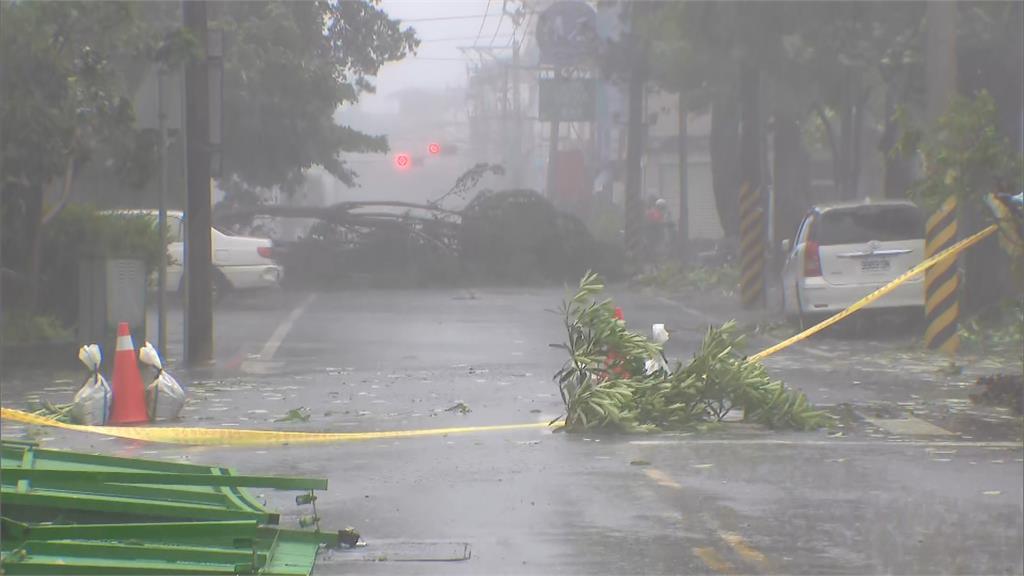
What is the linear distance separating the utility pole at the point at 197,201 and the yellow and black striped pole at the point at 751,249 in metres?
11.1

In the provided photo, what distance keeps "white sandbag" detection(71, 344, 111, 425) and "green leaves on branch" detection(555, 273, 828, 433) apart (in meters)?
3.23

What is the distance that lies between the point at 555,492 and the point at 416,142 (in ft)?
134

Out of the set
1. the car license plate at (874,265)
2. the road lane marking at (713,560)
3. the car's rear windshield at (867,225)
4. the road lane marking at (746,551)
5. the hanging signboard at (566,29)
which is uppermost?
the hanging signboard at (566,29)

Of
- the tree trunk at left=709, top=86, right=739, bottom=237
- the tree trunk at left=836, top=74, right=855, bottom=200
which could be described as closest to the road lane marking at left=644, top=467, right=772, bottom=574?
the tree trunk at left=836, top=74, right=855, bottom=200

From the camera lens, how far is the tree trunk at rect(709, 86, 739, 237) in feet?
110

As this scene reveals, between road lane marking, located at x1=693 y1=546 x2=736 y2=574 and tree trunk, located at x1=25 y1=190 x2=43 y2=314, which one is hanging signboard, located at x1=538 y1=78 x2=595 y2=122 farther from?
road lane marking, located at x1=693 y1=546 x2=736 y2=574

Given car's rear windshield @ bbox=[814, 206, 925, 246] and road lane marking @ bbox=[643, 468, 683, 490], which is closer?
road lane marking @ bbox=[643, 468, 683, 490]

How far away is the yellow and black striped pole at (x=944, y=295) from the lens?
1675 centimetres

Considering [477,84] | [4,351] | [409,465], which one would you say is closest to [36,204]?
[4,351]

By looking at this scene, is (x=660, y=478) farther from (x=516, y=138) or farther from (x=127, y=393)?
(x=516, y=138)

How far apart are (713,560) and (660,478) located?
2.10 m

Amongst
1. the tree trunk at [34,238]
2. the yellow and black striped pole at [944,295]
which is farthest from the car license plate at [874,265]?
the tree trunk at [34,238]

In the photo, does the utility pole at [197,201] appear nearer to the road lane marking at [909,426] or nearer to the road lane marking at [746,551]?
the road lane marking at [909,426]

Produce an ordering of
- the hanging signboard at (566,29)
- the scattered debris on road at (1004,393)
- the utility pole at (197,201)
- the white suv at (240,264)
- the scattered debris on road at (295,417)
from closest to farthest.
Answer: the scattered debris on road at (295,417)
the scattered debris on road at (1004,393)
the utility pole at (197,201)
the white suv at (240,264)
the hanging signboard at (566,29)
